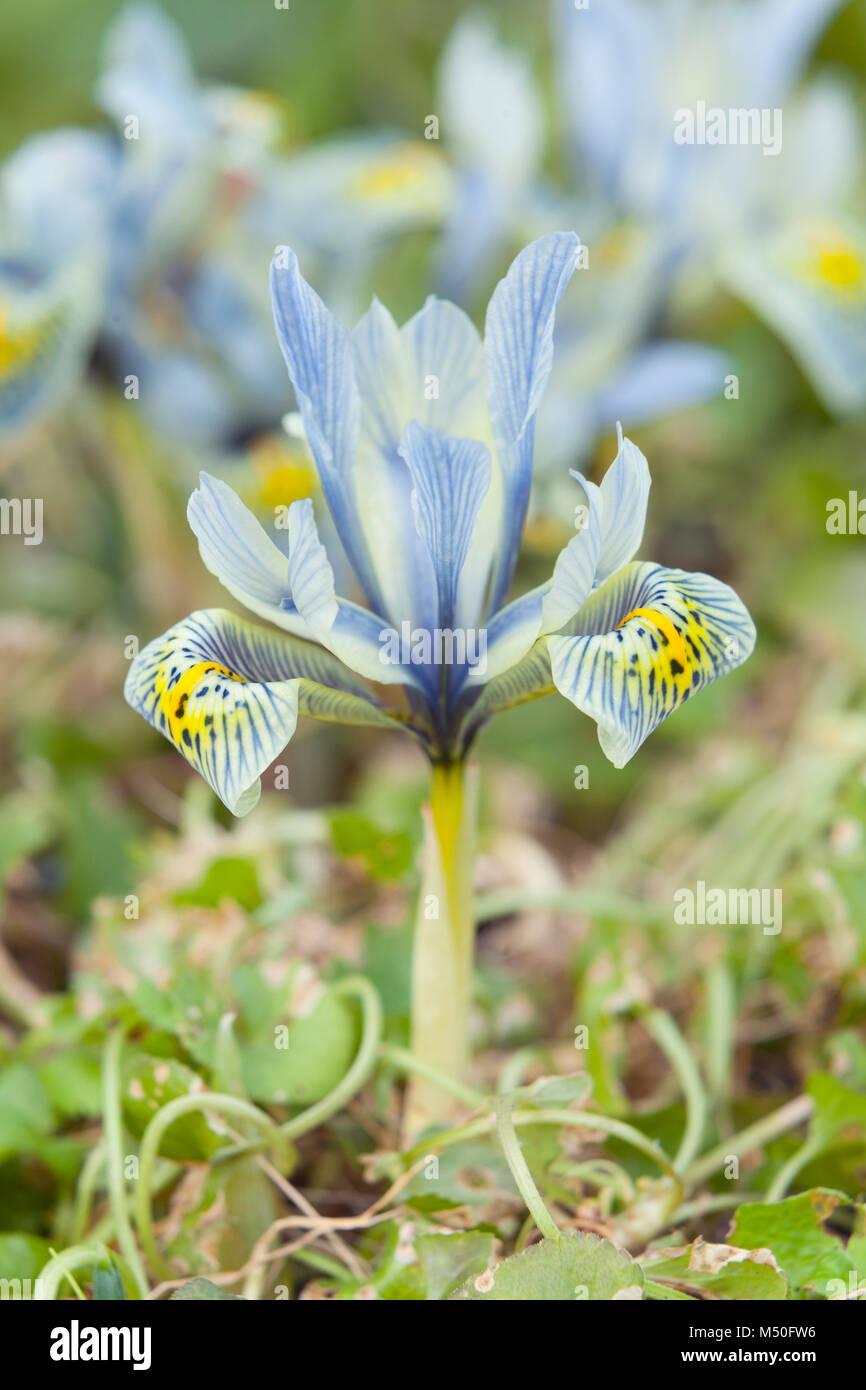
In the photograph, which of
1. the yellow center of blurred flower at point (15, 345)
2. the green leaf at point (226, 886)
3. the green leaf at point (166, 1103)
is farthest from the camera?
the yellow center of blurred flower at point (15, 345)

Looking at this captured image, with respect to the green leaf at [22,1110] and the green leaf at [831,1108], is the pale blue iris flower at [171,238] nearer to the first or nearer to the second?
the green leaf at [22,1110]

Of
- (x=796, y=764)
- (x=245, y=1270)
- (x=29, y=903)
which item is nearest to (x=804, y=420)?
(x=796, y=764)

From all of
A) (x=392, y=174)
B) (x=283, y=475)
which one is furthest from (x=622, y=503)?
(x=392, y=174)

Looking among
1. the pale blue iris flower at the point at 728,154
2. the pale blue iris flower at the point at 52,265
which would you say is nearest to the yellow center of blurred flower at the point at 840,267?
the pale blue iris flower at the point at 728,154

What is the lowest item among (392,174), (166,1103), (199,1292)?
(199,1292)

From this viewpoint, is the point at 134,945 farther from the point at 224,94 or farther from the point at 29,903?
the point at 224,94

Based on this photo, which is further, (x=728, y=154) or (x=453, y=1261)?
(x=728, y=154)

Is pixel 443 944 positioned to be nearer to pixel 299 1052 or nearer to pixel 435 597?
pixel 299 1052
